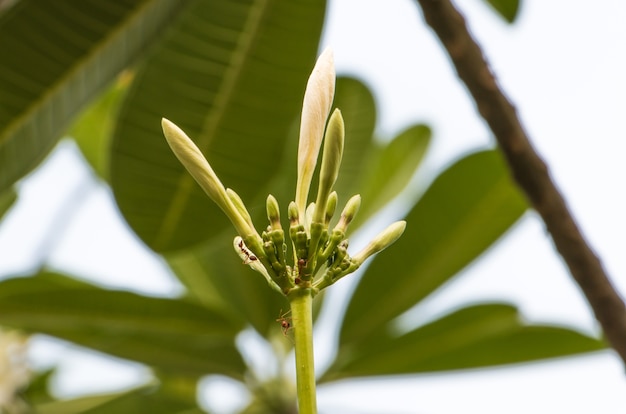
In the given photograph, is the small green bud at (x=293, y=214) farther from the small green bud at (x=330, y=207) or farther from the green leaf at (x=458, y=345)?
the green leaf at (x=458, y=345)

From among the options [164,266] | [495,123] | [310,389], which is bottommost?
[310,389]

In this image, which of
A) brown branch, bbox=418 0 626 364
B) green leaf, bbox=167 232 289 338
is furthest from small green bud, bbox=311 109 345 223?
green leaf, bbox=167 232 289 338

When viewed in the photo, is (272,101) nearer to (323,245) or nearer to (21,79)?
(21,79)

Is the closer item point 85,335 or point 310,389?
point 310,389

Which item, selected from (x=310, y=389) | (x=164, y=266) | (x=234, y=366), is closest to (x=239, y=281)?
(x=234, y=366)

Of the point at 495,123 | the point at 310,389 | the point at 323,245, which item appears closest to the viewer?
the point at 310,389

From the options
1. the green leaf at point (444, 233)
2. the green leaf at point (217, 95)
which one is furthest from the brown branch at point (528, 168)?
the green leaf at point (444, 233)
